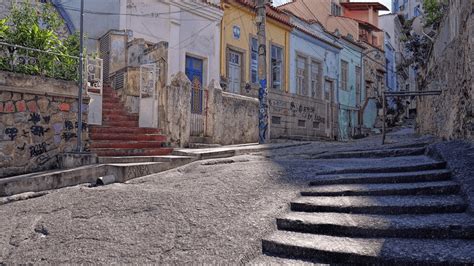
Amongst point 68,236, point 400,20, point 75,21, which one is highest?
point 400,20

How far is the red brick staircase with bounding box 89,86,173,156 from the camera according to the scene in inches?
307

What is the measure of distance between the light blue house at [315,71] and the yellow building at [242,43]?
1.53 m

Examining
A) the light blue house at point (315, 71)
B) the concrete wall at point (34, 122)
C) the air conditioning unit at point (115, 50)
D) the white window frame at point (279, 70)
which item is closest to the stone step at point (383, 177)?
the concrete wall at point (34, 122)

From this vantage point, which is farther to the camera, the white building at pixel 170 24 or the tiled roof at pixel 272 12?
the tiled roof at pixel 272 12

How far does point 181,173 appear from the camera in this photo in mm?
6258

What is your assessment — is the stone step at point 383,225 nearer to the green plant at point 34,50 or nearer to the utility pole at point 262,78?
the green plant at point 34,50

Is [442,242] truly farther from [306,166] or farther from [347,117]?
[347,117]

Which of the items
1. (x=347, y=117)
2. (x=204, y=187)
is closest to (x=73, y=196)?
(x=204, y=187)

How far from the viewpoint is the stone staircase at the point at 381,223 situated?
9.12ft

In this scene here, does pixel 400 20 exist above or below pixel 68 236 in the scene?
above

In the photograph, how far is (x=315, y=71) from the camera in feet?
70.7

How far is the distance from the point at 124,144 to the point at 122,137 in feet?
1.34

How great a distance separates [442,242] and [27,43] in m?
7.21

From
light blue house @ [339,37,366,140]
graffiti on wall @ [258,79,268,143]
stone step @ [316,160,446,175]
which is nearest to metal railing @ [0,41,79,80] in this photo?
stone step @ [316,160,446,175]
